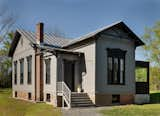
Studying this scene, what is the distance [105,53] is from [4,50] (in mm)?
32155

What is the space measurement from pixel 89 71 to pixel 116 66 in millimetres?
2373

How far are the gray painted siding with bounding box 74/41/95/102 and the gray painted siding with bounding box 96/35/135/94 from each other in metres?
0.32

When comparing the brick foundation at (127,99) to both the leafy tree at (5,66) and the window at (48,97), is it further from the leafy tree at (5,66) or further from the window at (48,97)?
the leafy tree at (5,66)

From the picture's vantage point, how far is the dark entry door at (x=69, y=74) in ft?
75.2

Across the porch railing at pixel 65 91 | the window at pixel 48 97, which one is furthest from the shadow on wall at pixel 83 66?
the window at pixel 48 97

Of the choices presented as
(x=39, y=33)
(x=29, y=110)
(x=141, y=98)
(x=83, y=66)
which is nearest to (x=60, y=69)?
(x=83, y=66)

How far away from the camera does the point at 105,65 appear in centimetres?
2141

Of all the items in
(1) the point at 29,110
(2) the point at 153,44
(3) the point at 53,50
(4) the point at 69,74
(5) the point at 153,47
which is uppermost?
(2) the point at 153,44

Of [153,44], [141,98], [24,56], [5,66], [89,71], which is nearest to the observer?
[89,71]

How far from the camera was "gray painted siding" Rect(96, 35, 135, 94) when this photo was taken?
69.0ft

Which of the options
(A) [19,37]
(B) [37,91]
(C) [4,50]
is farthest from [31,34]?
(C) [4,50]

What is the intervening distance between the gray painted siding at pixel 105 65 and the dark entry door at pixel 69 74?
9.25ft

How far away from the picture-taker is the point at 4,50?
49719mm

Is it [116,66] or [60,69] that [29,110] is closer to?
[60,69]
